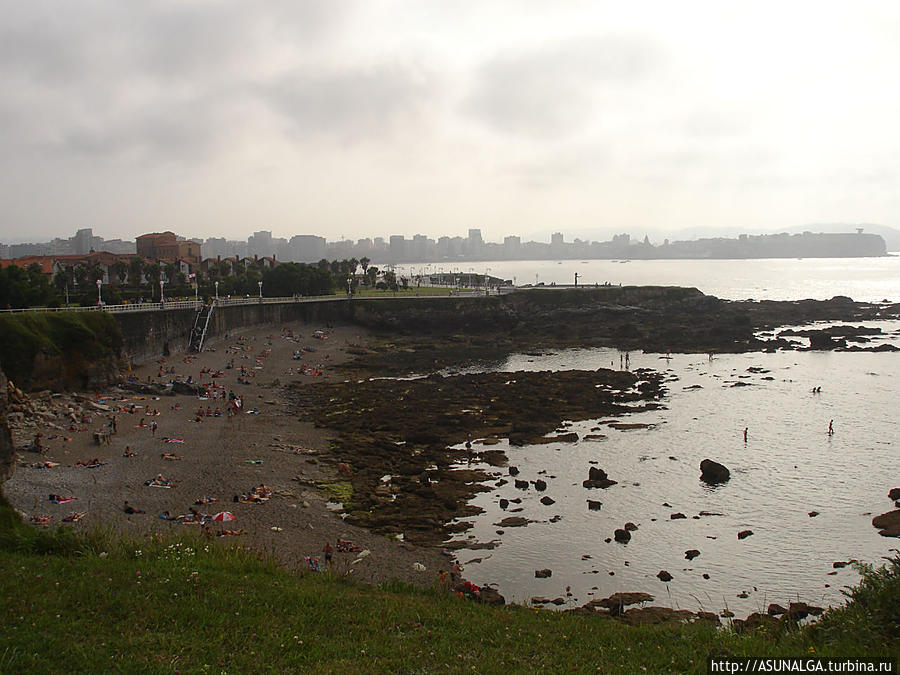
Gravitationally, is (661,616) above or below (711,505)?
below

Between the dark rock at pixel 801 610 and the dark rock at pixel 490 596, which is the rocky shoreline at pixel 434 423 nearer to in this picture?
the dark rock at pixel 490 596

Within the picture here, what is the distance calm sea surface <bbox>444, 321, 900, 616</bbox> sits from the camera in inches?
725

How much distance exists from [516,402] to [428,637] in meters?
28.6

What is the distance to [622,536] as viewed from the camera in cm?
2100

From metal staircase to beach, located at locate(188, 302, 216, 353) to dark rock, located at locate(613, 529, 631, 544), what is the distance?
4024cm

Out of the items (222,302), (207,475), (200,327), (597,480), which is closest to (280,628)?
(207,475)

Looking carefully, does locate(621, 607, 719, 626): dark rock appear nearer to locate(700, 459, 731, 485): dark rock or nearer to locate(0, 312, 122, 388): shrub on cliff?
locate(700, 459, 731, 485): dark rock

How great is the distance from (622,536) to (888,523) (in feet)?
32.7

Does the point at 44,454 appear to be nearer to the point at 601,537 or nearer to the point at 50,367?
the point at 50,367

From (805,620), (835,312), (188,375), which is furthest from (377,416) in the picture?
(835,312)

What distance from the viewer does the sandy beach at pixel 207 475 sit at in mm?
18391

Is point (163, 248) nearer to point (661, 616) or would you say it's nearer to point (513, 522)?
point (513, 522)

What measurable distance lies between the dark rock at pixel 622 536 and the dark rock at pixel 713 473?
24.8 feet

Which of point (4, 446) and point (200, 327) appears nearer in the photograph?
point (4, 446)
